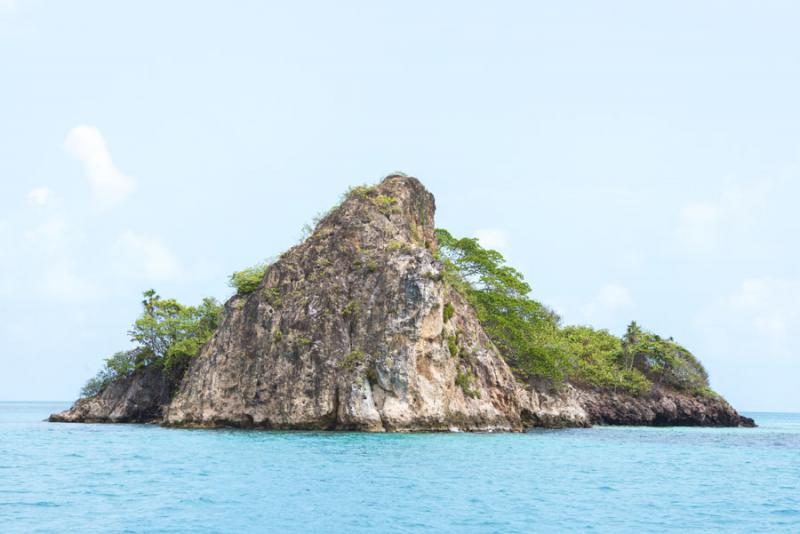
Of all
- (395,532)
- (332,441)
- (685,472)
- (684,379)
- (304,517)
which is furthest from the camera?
(684,379)

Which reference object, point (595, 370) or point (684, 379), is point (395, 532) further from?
point (684, 379)

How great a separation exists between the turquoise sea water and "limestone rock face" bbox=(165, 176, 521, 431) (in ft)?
15.1

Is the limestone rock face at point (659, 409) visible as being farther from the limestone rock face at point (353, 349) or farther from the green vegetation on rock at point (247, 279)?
the green vegetation on rock at point (247, 279)

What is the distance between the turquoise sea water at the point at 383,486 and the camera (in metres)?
19.1

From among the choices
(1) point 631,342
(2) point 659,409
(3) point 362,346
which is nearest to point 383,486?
(3) point 362,346

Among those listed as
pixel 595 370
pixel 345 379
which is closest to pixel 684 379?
pixel 595 370

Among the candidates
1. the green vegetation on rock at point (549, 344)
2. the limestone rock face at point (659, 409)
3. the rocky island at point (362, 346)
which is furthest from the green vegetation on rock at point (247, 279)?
the limestone rock face at point (659, 409)

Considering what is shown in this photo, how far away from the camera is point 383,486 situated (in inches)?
951

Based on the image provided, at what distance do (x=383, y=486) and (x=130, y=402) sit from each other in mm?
46082

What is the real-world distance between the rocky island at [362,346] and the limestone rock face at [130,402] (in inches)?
4.7

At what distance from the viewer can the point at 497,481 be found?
2592cm

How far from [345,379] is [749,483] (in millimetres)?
24182

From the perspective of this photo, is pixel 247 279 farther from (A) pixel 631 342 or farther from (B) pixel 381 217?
(A) pixel 631 342

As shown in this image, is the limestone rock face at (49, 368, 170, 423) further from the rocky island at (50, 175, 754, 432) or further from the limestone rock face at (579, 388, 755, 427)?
the limestone rock face at (579, 388, 755, 427)
